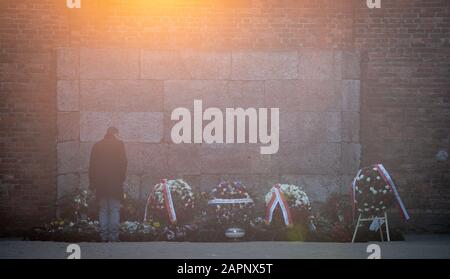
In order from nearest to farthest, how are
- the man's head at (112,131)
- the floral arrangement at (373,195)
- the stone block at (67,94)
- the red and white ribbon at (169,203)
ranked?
1. the floral arrangement at (373,195)
2. the man's head at (112,131)
3. the red and white ribbon at (169,203)
4. the stone block at (67,94)

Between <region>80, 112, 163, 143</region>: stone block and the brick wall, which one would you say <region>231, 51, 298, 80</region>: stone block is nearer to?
the brick wall

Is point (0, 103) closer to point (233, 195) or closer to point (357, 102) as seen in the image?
point (233, 195)

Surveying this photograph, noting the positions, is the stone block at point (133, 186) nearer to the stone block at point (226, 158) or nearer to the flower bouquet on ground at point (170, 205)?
the flower bouquet on ground at point (170, 205)

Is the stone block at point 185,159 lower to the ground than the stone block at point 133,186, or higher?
higher

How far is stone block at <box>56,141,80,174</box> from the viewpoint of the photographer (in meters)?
16.9

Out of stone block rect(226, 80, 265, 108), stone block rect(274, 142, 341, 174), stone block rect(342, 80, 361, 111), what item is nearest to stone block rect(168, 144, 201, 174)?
stone block rect(226, 80, 265, 108)

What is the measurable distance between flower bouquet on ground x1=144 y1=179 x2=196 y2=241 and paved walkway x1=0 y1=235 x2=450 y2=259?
1254mm

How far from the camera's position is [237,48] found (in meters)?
17.0

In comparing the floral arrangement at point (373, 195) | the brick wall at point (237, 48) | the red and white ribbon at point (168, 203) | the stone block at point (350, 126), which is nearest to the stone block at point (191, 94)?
the brick wall at point (237, 48)

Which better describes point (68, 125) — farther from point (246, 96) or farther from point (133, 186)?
point (246, 96)

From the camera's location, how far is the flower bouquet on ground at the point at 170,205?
16.0 meters

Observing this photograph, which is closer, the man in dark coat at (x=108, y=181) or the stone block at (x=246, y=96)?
the man in dark coat at (x=108, y=181)

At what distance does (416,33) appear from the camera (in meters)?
17.0

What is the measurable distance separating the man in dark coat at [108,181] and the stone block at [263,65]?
2.88 metres
